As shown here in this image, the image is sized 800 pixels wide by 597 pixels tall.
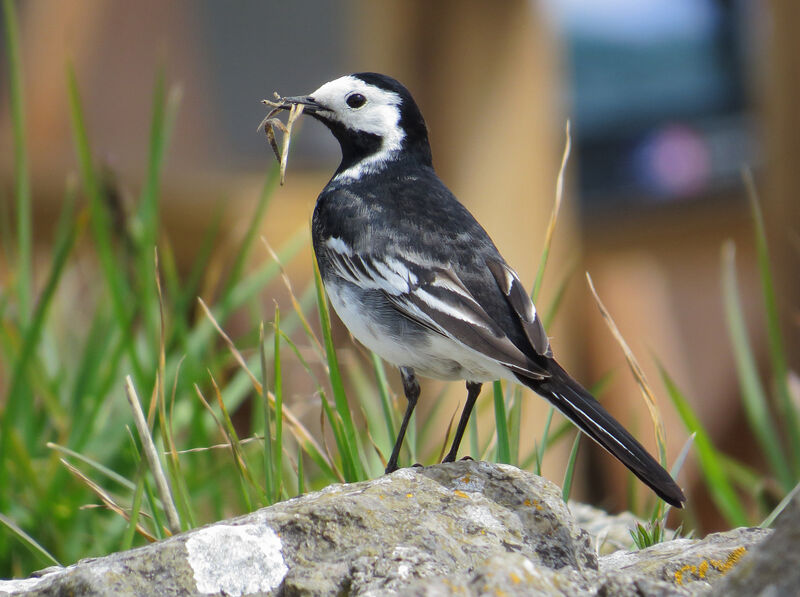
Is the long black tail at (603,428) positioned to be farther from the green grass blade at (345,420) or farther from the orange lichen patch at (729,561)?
the green grass blade at (345,420)

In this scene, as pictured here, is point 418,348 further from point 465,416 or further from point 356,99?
point 356,99

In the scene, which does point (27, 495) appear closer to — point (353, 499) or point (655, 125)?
point (353, 499)

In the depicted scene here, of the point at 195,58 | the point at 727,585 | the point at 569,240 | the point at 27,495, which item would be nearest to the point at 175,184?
the point at 195,58

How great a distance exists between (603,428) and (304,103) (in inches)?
50.1

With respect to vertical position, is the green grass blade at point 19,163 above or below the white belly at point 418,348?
above

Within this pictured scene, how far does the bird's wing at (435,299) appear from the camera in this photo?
2.22 m

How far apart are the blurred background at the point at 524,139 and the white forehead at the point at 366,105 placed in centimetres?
206

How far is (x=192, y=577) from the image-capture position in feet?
5.54

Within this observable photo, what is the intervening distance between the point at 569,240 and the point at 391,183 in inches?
114

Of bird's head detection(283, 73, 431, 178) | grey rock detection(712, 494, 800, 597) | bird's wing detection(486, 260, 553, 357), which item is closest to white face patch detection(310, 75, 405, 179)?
bird's head detection(283, 73, 431, 178)

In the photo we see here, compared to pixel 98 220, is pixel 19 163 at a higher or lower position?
higher

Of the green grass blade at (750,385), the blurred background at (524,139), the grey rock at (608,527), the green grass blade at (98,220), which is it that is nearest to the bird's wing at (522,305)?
the grey rock at (608,527)

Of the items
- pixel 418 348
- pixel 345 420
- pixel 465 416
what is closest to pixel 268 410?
pixel 345 420

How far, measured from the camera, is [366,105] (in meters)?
2.87
